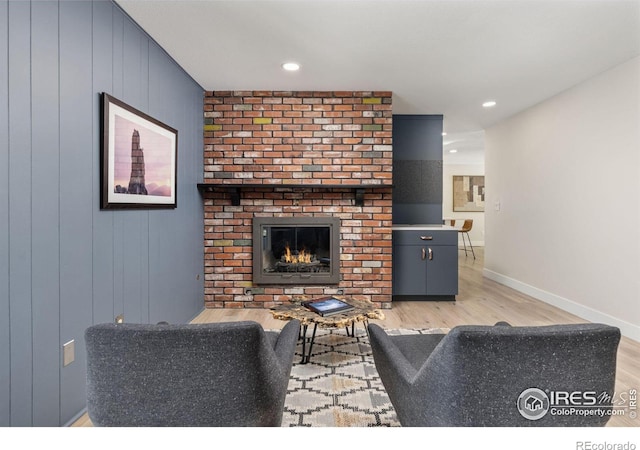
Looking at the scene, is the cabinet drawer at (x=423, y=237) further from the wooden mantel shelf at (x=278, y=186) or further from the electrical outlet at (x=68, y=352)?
the electrical outlet at (x=68, y=352)

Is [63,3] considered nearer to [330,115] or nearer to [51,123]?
[51,123]

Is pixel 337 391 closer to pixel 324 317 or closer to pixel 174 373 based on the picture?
pixel 324 317

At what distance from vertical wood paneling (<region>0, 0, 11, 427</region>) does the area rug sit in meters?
1.19

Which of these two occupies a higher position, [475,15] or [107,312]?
[475,15]

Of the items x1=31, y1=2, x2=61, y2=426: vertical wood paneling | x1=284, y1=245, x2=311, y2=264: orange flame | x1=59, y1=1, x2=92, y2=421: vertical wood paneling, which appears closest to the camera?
x1=31, y1=2, x2=61, y2=426: vertical wood paneling

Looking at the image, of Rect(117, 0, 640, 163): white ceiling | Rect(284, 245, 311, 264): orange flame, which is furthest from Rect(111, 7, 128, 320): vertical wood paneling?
Rect(284, 245, 311, 264): orange flame

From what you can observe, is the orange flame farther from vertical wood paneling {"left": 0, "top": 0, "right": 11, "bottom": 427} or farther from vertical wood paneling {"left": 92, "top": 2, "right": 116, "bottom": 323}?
vertical wood paneling {"left": 0, "top": 0, "right": 11, "bottom": 427}

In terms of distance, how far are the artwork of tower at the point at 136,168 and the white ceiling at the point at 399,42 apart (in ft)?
2.68

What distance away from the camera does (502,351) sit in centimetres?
103

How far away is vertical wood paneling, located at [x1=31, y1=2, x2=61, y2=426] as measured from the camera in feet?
5.17

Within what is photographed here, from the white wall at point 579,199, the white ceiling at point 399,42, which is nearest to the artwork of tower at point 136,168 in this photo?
the white ceiling at point 399,42

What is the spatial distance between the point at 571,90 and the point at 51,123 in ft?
14.7
